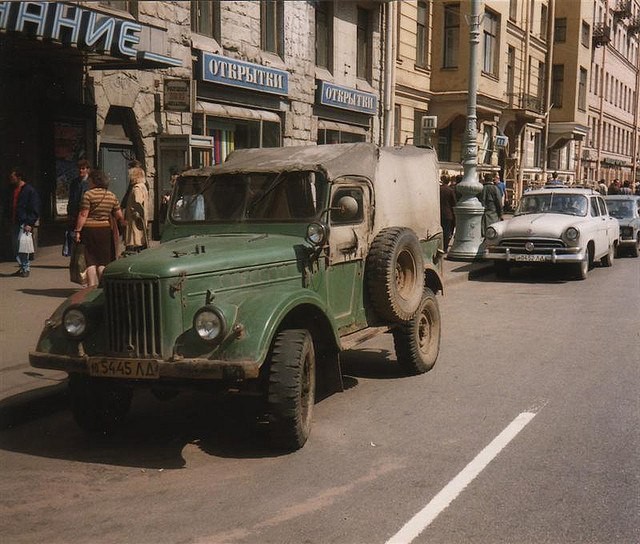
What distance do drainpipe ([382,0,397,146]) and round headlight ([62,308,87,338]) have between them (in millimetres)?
20166

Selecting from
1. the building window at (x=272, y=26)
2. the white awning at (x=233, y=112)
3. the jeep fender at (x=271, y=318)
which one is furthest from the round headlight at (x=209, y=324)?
the building window at (x=272, y=26)

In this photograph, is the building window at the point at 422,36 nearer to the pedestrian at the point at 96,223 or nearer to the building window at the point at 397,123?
the building window at the point at 397,123

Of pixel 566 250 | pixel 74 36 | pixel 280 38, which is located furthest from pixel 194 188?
pixel 280 38

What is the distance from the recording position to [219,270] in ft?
17.3

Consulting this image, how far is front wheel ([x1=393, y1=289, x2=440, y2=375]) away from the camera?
7262 mm

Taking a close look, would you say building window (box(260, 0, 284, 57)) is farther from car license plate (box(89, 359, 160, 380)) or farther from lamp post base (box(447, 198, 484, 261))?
car license plate (box(89, 359, 160, 380))

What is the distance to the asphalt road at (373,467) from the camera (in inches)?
159

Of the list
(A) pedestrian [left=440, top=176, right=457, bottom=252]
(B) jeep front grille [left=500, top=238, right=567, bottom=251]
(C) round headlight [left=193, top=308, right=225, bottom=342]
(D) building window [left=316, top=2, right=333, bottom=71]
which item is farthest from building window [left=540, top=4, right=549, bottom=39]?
(C) round headlight [left=193, top=308, right=225, bottom=342]

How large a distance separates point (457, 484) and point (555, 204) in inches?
498

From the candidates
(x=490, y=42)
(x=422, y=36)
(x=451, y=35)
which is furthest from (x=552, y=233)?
(x=490, y=42)

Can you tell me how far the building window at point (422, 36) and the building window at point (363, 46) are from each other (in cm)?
405

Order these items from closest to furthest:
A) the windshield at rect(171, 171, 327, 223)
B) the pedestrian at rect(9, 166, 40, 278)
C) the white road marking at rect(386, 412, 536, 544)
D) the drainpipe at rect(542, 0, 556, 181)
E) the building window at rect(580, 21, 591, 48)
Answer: the white road marking at rect(386, 412, 536, 544) < the windshield at rect(171, 171, 327, 223) < the pedestrian at rect(9, 166, 40, 278) < the drainpipe at rect(542, 0, 556, 181) < the building window at rect(580, 21, 591, 48)

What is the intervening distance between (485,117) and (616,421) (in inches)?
1110

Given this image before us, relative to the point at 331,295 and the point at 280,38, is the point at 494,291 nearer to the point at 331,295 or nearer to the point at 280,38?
the point at 331,295
